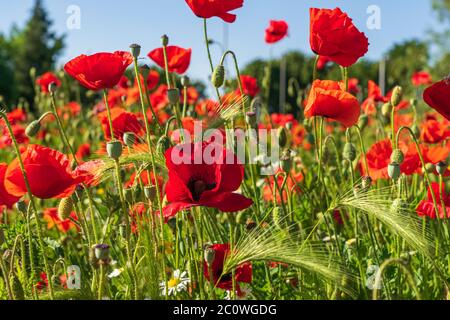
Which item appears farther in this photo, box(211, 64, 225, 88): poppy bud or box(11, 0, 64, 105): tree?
box(11, 0, 64, 105): tree

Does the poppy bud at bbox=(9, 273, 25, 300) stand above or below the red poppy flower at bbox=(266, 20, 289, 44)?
below

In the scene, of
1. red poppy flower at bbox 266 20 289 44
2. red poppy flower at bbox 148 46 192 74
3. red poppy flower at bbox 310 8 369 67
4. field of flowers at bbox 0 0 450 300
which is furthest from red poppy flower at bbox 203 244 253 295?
red poppy flower at bbox 266 20 289 44

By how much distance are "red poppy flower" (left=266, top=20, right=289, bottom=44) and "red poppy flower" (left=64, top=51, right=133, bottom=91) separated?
138 cm

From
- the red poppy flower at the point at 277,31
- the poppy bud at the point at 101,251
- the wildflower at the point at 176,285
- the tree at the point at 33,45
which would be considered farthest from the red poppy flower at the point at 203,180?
the tree at the point at 33,45

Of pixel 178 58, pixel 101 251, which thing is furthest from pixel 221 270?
pixel 178 58

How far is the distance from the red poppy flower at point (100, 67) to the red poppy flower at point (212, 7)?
214 millimetres

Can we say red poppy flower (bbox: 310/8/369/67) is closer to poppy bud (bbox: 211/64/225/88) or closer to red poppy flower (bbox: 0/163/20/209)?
poppy bud (bbox: 211/64/225/88)

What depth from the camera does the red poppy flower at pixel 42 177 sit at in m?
1.12

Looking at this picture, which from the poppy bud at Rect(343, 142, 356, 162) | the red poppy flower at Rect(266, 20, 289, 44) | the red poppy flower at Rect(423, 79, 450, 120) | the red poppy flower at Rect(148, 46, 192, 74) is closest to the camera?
the red poppy flower at Rect(423, 79, 450, 120)

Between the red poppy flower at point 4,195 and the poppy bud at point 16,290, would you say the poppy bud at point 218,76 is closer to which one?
the red poppy flower at point 4,195

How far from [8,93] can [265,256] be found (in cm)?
2619

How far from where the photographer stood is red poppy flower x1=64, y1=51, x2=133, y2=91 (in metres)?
1.30

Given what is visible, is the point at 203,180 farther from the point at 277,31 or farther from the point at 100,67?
the point at 277,31
